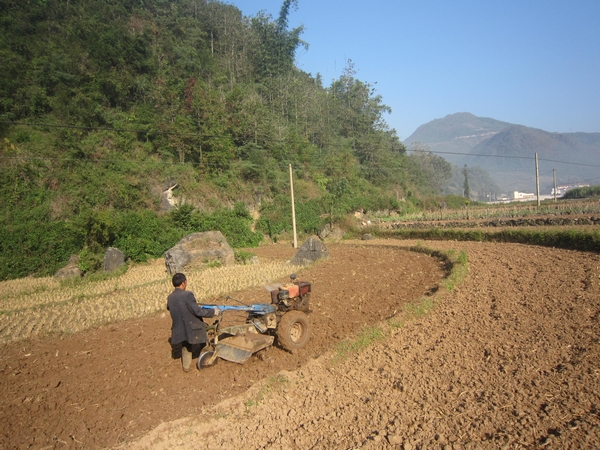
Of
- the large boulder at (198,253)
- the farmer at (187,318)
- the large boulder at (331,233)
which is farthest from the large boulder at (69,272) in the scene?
the large boulder at (331,233)

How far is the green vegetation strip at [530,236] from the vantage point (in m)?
15.1

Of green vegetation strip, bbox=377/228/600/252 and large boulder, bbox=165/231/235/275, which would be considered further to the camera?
large boulder, bbox=165/231/235/275

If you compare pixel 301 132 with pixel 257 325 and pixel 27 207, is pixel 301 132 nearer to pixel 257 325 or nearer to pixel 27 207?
pixel 27 207

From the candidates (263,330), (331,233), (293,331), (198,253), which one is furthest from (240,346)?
(331,233)

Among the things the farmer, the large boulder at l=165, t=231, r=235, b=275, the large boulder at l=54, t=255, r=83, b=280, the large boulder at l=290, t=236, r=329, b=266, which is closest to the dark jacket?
the farmer

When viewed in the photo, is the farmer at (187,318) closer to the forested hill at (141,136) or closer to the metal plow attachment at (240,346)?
the metal plow attachment at (240,346)

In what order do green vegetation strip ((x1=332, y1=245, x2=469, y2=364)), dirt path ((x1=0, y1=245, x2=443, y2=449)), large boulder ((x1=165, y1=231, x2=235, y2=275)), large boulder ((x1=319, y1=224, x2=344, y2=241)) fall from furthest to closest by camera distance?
large boulder ((x1=319, y1=224, x2=344, y2=241)) → large boulder ((x1=165, y1=231, x2=235, y2=275)) → green vegetation strip ((x1=332, y1=245, x2=469, y2=364)) → dirt path ((x1=0, y1=245, x2=443, y2=449))

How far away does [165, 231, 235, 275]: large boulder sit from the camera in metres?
17.1

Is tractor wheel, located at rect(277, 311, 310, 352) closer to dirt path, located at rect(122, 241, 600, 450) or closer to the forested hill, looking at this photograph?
dirt path, located at rect(122, 241, 600, 450)

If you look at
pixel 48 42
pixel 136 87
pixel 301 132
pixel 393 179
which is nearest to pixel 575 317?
pixel 136 87

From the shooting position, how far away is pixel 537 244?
17766 millimetres

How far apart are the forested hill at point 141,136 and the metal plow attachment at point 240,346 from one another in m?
14.4

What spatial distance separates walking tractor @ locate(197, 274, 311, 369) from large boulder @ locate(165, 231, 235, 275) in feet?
35.9

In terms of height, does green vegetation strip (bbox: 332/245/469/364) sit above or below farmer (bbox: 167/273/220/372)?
below
